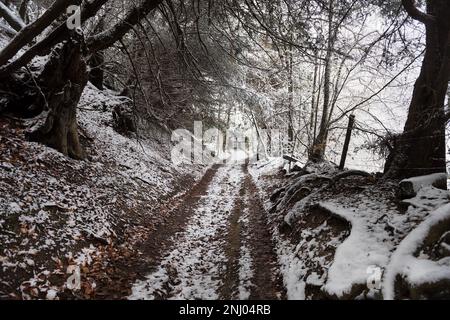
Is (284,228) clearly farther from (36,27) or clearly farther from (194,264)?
(36,27)

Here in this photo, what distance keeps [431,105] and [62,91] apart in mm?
8622

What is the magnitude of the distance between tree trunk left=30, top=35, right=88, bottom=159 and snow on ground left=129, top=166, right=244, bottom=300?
4.07 metres

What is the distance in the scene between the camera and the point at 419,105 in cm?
694

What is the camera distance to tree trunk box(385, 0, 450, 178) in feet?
21.9

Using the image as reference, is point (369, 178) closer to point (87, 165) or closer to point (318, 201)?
point (318, 201)

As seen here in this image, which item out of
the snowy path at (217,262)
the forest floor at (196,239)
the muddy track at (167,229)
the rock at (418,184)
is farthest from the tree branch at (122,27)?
the rock at (418,184)

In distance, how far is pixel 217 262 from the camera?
6.48 m

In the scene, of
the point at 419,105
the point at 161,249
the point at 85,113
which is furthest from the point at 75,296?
the point at 85,113

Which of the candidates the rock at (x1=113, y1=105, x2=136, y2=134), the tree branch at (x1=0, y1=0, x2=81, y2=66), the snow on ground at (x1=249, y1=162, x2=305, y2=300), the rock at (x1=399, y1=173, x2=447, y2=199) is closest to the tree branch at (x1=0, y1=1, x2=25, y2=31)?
the tree branch at (x1=0, y1=0, x2=81, y2=66)

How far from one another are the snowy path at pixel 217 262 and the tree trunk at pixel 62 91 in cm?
411

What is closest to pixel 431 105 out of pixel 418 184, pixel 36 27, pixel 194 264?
pixel 418 184

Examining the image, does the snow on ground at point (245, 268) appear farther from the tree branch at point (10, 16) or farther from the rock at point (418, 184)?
the tree branch at point (10, 16)

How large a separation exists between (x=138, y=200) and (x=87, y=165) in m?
1.71

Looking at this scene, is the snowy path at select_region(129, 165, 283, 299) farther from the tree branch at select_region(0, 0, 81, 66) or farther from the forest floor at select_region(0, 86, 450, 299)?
the tree branch at select_region(0, 0, 81, 66)
